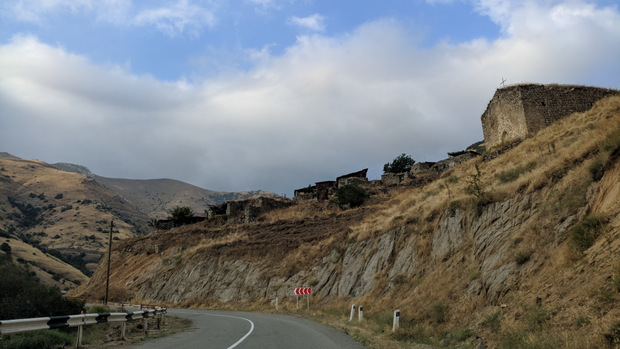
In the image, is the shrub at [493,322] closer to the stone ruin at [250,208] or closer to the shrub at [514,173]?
the shrub at [514,173]

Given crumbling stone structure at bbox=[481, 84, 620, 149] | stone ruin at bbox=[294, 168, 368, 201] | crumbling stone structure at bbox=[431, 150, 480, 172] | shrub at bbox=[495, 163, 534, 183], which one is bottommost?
shrub at bbox=[495, 163, 534, 183]

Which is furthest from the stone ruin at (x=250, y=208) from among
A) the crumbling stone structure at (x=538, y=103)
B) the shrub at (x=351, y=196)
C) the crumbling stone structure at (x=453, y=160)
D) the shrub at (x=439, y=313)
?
the shrub at (x=439, y=313)

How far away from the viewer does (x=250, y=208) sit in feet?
174

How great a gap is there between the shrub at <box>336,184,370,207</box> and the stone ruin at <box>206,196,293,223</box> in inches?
407

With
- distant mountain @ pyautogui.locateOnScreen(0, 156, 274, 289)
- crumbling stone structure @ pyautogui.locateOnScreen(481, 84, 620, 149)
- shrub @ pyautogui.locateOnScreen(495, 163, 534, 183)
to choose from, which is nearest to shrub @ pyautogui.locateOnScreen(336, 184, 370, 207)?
crumbling stone structure @ pyautogui.locateOnScreen(481, 84, 620, 149)

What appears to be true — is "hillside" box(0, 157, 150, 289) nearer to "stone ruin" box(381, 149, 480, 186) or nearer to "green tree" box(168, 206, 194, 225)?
"green tree" box(168, 206, 194, 225)

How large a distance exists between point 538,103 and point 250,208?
35.1 meters

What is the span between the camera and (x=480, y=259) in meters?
15.4

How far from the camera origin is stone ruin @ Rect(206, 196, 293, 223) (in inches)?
2080

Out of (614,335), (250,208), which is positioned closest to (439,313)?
(614,335)

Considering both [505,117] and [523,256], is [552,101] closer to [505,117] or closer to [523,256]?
[505,117]

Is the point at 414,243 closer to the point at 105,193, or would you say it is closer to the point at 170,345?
the point at 170,345

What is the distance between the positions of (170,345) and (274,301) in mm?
22770

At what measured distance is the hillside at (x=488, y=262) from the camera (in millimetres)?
9141
